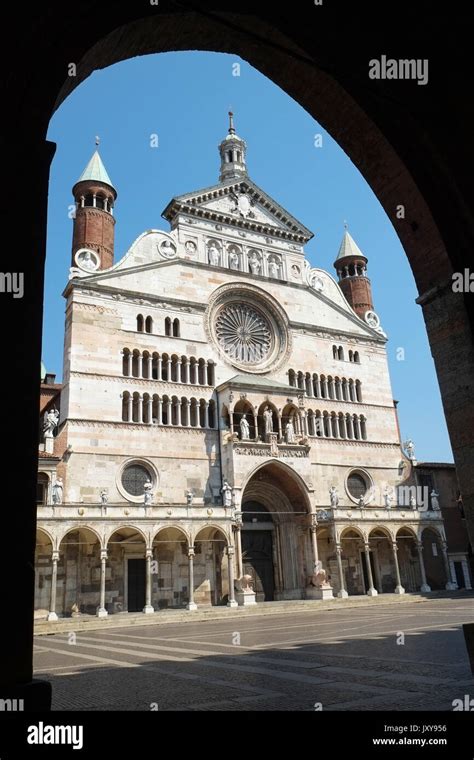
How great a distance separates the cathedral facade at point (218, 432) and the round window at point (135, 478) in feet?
0.34

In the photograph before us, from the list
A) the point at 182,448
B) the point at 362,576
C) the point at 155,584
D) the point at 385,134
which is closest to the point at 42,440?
the point at 182,448

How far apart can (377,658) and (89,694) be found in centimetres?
476

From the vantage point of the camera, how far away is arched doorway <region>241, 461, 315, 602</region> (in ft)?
109

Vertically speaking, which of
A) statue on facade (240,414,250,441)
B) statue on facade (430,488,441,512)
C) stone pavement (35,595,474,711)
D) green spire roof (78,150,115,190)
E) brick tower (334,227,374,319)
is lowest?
stone pavement (35,595,474,711)

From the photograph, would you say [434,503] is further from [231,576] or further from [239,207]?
[239,207]

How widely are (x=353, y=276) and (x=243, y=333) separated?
14.7 metres

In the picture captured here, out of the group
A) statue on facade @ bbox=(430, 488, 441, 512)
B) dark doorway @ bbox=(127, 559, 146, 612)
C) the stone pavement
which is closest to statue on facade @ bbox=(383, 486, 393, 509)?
statue on facade @ bbox=(430, 488, 441, 512)

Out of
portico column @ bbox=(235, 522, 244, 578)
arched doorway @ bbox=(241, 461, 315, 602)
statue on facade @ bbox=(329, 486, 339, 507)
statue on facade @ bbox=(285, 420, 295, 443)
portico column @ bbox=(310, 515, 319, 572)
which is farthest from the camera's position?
statue on facade @ bbox=(285, 420, 295, 443)

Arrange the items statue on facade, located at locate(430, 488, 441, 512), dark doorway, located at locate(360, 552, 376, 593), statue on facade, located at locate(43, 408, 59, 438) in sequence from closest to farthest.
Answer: statue on facade, located at locate(43, 408, 59, 438) < dark doorway, located at locate(360, 552, 376, 593) < statue on facade, located at locate(430, 488, 441, 512)

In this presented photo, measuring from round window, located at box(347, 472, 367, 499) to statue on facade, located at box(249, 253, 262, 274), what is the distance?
14.6 meters

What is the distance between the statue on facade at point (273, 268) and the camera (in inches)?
1561

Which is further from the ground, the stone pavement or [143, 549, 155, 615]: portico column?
[143, 549, 155, 615]: portico column

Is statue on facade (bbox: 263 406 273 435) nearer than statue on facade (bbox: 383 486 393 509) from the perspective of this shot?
Yes

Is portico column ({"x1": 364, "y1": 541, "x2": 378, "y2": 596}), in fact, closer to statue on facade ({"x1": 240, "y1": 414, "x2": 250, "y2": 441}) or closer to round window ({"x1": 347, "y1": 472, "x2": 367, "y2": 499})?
round window ({"x1": 347, "y1": 472, "x2": 367, "y2": 499})
